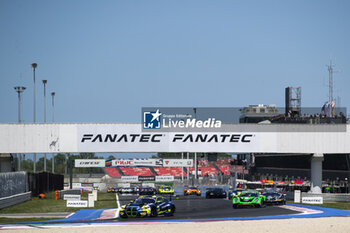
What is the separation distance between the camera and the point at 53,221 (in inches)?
1042

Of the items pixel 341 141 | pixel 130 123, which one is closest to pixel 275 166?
pixel 341 141

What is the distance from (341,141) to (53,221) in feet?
99.4

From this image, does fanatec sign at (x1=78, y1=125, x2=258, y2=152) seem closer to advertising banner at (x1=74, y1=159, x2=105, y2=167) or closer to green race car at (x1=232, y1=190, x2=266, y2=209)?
advertising banner at (x1=74, y1=159, x2=105, y2=167)

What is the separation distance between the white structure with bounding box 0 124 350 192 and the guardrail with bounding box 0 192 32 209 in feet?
16.1

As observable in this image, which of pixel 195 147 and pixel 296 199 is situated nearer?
pixel 296 199

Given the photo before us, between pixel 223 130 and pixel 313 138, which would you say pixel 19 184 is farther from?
pixel 313 138

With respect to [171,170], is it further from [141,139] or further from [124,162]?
[141,139]

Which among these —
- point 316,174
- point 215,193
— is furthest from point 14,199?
point 316,174

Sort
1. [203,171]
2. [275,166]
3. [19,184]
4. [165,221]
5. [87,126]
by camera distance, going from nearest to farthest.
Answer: [165,221] → [19,184] → [87,126] → [275,166] → [203,171]

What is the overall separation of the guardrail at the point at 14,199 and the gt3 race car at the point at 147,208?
10.1 m

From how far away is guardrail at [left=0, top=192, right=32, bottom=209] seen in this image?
34641 millimetres

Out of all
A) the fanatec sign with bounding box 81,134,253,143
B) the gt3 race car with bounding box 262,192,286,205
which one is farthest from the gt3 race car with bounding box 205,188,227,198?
the gt3 race car with bounding box 262,192,286,205

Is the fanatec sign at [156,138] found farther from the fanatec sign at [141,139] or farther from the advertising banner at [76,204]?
the advertising banner at [76,204]

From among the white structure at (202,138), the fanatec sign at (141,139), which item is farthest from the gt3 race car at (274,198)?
the fanatec sign at (141,139)
